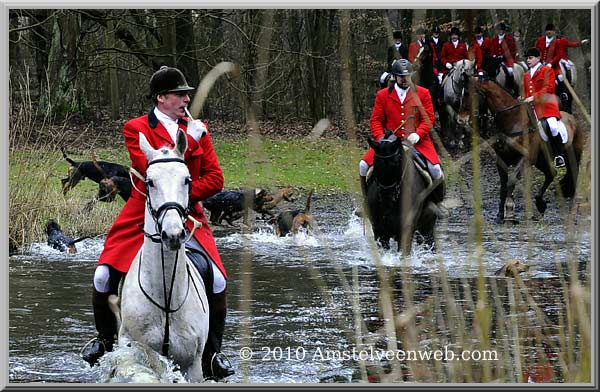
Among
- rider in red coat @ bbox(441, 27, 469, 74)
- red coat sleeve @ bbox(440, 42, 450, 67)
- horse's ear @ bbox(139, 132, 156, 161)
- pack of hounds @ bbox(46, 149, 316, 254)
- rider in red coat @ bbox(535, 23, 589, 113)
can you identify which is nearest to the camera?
horse's ear @ bbox(139, 132, 156, 161)

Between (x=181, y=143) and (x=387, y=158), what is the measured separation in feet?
18.3

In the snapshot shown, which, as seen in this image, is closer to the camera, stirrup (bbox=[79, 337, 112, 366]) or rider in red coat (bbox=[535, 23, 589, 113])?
stirrup (bbox=[79, 337, 112, 366])

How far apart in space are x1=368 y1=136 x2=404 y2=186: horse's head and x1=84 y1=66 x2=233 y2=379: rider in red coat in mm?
4878

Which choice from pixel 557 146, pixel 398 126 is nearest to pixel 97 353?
pixel 398 126

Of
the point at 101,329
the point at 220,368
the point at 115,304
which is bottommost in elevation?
the point at 220,368

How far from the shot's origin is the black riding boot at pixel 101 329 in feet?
18.8

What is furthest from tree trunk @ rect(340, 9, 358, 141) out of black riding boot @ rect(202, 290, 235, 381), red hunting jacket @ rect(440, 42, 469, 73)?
red hunting jacket @ rect(440, 42, 469, 73)

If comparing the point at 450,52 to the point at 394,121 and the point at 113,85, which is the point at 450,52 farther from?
the point at 394,121

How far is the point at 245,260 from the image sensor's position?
3.35 m

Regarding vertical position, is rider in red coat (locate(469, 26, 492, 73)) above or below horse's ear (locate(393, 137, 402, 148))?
above

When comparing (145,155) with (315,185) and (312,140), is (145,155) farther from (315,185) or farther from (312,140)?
(315,185)

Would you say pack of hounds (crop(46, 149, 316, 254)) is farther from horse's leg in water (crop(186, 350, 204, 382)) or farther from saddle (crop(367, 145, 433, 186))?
horse's leg in water (crop(186, 350, 204, 382))

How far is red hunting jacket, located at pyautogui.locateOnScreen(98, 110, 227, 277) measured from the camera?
552 centimetres

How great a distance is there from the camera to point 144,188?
543 cm
